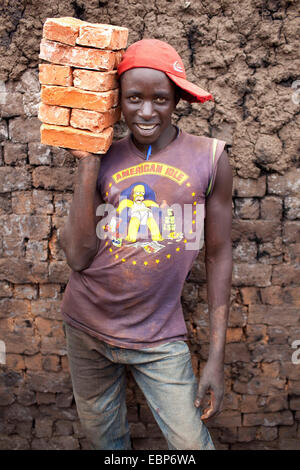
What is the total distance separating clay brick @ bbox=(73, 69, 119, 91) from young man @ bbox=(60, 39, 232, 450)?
73 mm

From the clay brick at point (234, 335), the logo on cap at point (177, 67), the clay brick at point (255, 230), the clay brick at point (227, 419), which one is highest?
the logo on cap at point (177, 67)

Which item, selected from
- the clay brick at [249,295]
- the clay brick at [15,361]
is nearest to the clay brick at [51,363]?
the clay brick at [15,361]

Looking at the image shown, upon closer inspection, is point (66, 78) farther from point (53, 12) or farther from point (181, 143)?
point (53, 12)

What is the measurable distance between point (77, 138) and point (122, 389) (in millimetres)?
1468

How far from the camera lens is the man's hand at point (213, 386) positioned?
7.53ft

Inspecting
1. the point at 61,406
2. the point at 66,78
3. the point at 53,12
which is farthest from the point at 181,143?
the point at 61,406

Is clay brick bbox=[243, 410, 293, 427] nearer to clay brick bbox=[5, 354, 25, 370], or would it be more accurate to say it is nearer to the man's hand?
the man's hand

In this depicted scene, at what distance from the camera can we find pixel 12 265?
9.93ft

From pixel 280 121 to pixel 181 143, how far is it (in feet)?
2.56

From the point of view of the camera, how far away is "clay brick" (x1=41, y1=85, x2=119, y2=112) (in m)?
2.03

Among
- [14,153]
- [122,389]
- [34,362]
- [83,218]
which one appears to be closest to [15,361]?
[34,362]

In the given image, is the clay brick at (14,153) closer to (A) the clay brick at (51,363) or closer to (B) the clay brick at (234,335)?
(A) the clay brick at (51,363)

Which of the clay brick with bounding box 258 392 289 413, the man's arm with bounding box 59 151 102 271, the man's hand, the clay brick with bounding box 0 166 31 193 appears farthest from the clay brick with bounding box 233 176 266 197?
the clay brick with bounding box 258 392 289 413

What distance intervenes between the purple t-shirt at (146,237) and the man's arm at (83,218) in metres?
0.06
